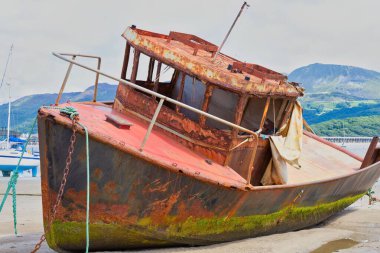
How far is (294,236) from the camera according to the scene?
10836mm

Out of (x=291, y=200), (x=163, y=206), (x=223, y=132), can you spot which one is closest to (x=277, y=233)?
(x=291, y=200)

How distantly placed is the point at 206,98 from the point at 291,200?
2512 mm

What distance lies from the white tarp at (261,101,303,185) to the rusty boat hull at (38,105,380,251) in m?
0.71

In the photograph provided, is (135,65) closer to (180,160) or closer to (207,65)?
(207,65)

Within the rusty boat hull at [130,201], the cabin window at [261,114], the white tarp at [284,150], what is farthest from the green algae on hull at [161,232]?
the cabin window at [261,114]

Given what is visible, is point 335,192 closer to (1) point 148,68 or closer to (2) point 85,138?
(1) point 148,68

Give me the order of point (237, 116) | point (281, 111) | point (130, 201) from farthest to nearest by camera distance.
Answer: point (281, 111)
point (237, 116)
point (130, 201)

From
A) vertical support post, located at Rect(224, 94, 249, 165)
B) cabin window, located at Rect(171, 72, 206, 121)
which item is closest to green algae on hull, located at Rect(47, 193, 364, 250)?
vertical support post, located at Rect(224, 94, 249, 165)

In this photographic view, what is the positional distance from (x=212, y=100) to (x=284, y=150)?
1591 millimetres

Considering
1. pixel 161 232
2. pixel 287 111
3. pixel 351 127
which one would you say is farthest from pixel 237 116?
pixel 351 127

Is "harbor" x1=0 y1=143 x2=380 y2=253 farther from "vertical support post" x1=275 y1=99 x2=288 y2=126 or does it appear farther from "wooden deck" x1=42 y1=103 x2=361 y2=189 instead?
"vertical support post" x1=275 y1=99 x2=288 y2=126

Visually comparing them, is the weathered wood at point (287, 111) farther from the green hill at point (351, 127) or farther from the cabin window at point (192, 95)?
the green hill at point (351, 127)

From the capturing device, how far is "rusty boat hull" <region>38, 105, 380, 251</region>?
24.9ft

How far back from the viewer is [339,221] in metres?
13.5
